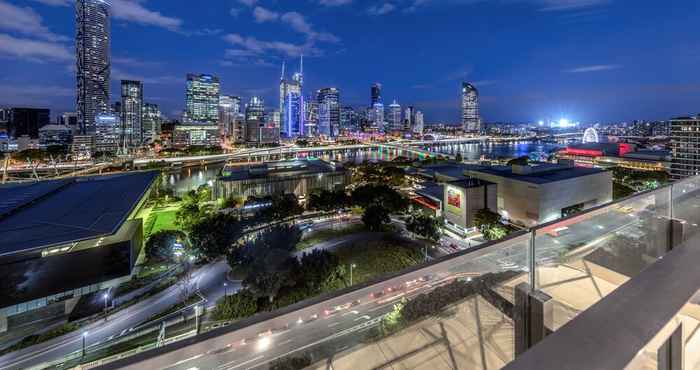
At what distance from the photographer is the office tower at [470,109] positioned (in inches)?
3031

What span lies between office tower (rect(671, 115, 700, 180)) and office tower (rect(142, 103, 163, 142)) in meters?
56.7

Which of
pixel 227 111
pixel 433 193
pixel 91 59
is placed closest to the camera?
pixel 433 193

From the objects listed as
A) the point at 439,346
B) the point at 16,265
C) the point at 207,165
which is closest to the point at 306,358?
the point at 439,346

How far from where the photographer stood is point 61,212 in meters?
7.73

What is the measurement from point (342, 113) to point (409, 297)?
3178 inches

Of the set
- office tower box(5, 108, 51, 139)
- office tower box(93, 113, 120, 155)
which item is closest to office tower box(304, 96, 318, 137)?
office tower box(93, 113, 120, 155)

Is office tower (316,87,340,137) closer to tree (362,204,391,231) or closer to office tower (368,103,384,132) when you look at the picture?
office tower (368,103,384,132)

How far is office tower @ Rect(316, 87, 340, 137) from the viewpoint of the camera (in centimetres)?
6869

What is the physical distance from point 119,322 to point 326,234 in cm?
553

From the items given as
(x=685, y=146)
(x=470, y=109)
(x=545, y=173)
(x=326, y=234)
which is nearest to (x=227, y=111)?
(x=470, y=109)

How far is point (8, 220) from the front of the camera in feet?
23.3

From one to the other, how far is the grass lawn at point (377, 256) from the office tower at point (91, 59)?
126ft

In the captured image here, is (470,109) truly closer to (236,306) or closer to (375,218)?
(375,218)

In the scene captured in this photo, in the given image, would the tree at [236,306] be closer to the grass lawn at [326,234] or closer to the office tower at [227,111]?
the grass lawn at [326,234]
